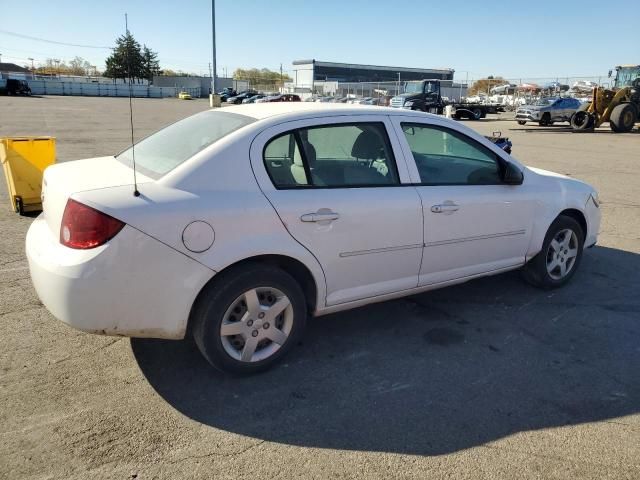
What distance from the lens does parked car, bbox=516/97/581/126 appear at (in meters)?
26.4

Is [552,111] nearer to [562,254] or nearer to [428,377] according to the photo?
[562,254]

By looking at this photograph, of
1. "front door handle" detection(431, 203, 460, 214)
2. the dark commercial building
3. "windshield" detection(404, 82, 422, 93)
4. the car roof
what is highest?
the dark commercial building

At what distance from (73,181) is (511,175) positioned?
3.13 metres

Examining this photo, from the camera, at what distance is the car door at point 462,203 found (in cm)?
365

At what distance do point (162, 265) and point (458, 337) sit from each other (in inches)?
86.9

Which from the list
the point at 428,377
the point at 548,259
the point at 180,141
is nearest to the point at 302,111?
the point at 180,141

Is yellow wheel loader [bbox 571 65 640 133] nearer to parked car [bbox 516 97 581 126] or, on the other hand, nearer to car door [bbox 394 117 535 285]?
parked car [bbox 516 97 581 126]

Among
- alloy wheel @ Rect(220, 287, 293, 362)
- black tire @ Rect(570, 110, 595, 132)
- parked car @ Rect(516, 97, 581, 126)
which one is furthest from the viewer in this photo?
parked car @ Rect(516, 97, 581, 126)

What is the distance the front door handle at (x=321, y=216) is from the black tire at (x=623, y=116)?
25768 mm

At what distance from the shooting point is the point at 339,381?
3.14m

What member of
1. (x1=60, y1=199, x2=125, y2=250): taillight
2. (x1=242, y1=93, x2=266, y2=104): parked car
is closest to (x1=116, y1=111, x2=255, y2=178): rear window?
(x1=60, y1=199, x2=125, y2=250): taillight

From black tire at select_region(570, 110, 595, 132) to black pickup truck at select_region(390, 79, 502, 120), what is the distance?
708 cm

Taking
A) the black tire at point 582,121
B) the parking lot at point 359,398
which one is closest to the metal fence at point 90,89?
the black tire at point 582,121

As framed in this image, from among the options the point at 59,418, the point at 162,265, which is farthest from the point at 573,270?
the point at 59,418
